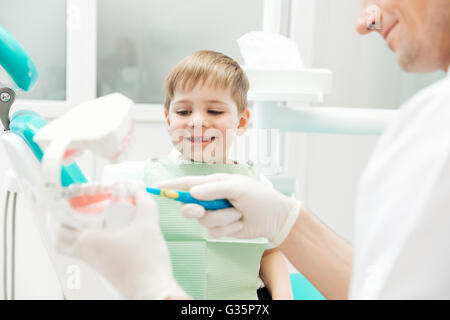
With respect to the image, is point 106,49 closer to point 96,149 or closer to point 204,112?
point 204,112

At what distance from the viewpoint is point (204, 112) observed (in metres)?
1.11

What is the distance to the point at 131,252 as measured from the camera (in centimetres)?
60

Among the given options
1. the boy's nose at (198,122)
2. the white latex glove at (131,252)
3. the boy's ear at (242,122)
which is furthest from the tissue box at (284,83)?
the white latex glove at (131,252)

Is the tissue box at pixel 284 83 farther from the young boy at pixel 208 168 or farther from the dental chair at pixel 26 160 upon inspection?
the dental chair at pixel 26 160

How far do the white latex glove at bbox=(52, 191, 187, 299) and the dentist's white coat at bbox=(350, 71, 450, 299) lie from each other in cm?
27

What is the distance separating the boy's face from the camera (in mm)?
1105

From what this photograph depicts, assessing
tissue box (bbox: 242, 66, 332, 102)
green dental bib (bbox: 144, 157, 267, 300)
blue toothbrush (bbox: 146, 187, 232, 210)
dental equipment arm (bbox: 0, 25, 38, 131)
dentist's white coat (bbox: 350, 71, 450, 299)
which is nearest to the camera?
dentist's white coat (bbox: 350, 71, 450, 299)

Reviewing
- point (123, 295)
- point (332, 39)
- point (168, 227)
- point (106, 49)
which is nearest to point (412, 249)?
point (123, 295)

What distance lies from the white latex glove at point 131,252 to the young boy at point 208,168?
1.34 feet

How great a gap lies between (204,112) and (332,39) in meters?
1.62

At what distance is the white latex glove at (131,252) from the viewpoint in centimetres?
59

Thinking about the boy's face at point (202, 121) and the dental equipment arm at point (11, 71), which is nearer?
the dental equipment arm at point (11, 71)

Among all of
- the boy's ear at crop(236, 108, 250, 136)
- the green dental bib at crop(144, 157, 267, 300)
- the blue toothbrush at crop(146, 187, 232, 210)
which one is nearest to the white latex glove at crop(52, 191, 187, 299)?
the blue toothbrush at crop(146, 187, 232, 210)

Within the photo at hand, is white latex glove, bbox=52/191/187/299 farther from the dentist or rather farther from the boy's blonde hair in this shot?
→ the boy's blonde hair
